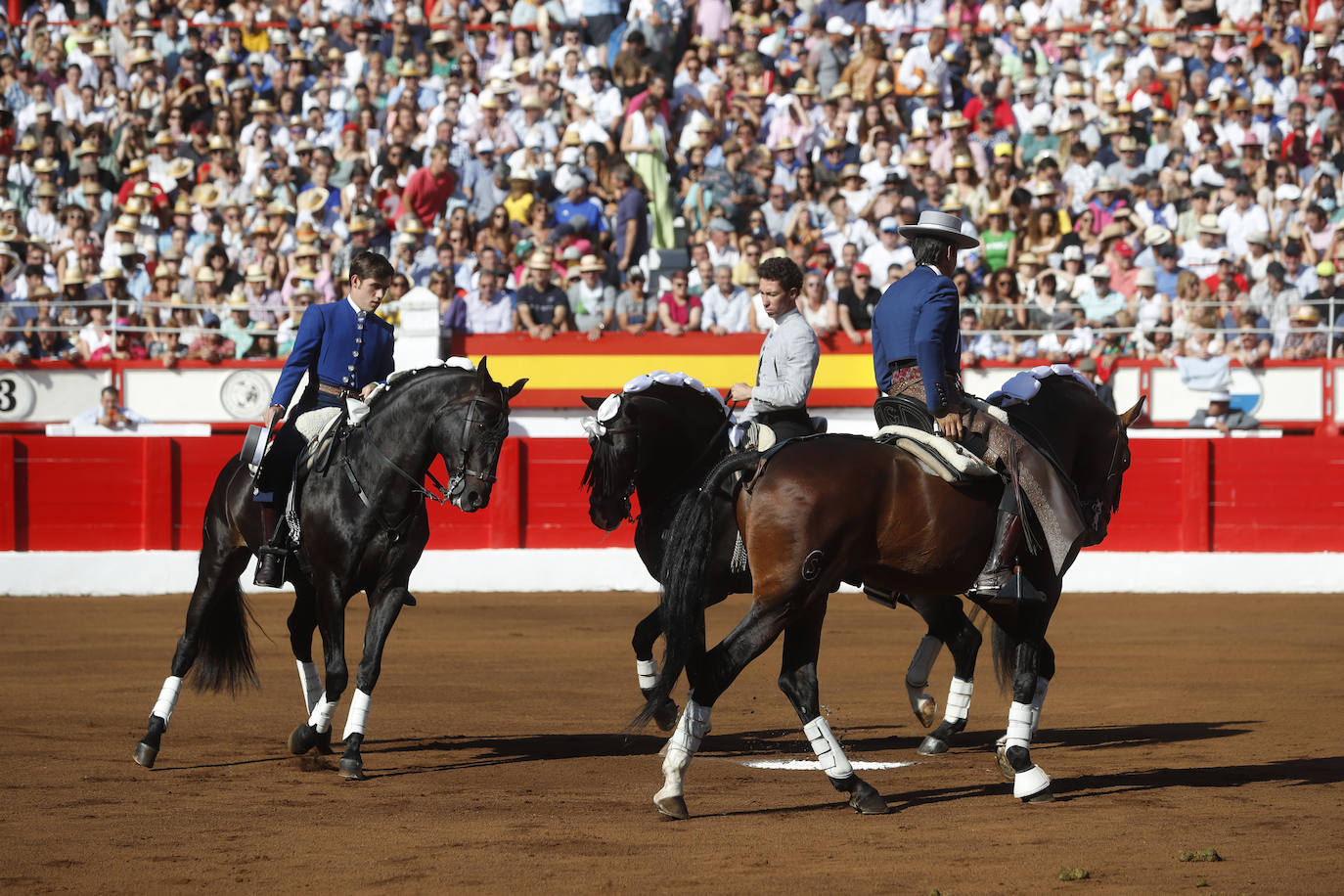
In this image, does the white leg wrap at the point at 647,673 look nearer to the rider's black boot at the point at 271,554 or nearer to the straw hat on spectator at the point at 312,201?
the rider's black boot at the point at 271,554

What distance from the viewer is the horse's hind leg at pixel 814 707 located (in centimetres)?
589

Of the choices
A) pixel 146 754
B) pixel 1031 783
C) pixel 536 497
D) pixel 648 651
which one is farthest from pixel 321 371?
pixel 536 497

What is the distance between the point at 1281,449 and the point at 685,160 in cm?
624

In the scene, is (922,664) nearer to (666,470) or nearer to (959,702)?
(959,702)

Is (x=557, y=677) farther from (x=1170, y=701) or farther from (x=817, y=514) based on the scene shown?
(x=817, y=514)

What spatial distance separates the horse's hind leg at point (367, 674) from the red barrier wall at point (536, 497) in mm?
7615

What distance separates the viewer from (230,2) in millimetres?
20453

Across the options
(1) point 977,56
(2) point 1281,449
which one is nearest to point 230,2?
(1) point 977,56

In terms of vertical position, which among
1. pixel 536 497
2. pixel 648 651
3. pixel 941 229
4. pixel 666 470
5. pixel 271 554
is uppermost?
pixel 941 229

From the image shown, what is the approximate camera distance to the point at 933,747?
23.6 feet

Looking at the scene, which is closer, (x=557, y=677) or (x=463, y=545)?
(x=557, y=677)

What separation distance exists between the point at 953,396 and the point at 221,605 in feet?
10.7

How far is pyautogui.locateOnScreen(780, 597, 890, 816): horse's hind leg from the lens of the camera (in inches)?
232

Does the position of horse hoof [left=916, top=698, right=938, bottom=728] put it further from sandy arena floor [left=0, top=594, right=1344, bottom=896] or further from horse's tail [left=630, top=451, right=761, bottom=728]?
horse's tail [left=630, top=451, right=761, bottom=728]
